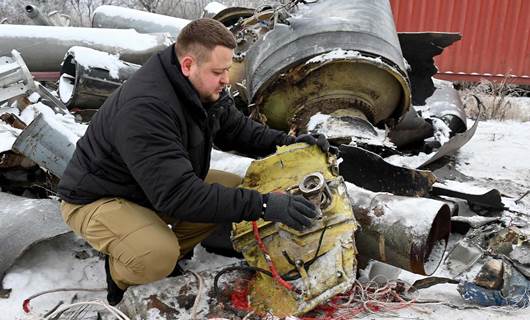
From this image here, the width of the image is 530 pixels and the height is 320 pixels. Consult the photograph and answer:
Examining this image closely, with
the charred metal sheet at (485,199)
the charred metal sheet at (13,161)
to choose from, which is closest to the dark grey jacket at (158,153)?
the charred metal sheet at (13,161)

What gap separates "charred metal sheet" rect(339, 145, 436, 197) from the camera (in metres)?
3.36

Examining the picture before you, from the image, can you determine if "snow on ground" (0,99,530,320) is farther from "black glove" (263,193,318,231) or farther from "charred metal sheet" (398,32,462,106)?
"charred metal sheet" (398,32,462,106)

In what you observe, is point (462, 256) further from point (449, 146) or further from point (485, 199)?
point (449, 146)

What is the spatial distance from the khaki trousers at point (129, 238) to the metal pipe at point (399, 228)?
0.94 meters

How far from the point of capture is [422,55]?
5.14 metres

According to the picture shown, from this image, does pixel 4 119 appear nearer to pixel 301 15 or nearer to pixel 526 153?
pixel 301 15

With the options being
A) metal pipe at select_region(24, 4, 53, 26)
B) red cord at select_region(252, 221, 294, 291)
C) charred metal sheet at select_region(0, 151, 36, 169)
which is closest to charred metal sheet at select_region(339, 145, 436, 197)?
red cord at select_region(252, 221, 294, 291)

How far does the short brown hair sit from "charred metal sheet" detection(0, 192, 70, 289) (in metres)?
1.25

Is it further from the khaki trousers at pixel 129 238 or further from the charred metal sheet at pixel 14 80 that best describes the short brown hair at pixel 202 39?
the charred metal sheet at pixel 14 80

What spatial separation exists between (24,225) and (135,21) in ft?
15.3

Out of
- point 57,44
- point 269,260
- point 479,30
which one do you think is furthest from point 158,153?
point 479,30

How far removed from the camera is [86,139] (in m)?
2.53

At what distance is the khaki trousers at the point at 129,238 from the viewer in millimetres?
2391

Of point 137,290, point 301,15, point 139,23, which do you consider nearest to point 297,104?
point 301,15
